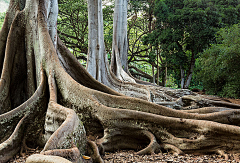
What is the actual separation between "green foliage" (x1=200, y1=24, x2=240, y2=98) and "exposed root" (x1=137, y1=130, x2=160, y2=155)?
20.5ft

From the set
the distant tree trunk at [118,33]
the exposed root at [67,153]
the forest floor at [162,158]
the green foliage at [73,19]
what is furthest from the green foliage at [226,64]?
the green foliage at [73,19]

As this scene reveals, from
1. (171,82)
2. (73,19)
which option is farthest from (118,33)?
(171,82)

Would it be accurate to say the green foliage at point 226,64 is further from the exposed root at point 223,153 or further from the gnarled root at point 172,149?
the gnarled root at point 172,149

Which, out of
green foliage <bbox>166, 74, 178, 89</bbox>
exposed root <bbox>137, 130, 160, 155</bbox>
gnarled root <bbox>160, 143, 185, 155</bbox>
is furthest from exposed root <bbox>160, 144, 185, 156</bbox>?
green foliage <bbox>166, 74, 178, 89</bbox>

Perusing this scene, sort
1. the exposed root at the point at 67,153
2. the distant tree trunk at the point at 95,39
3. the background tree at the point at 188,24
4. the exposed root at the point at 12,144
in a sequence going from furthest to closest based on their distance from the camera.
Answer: the background tree at the point at 188,24 → the distant tree trunk at the point at 95,39 → the exposed root at the point at 12,144 → the exposed root at the point at 67,153

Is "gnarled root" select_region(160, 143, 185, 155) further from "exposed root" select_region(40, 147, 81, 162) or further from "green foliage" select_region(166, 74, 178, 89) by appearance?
"green foliage" select_region(166, 74, 178, 89)

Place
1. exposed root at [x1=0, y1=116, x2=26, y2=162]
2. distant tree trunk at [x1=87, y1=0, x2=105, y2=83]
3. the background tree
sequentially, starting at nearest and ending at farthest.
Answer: exposed root at [x1=0, y1=116, x2=26, y2=162], distant tree trunk at [x1=87, y1=0, x2=105, y2=83], the background tree

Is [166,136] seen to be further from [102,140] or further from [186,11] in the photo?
[186,11]

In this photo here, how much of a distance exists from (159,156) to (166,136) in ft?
1.35

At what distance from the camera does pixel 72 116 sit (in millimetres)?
2502

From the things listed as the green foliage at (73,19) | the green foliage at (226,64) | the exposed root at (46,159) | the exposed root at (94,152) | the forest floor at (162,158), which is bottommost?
the forest floor at (162,158)

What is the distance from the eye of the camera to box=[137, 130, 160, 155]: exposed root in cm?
280

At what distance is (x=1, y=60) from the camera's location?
14.2 ft

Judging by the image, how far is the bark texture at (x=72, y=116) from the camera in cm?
268
